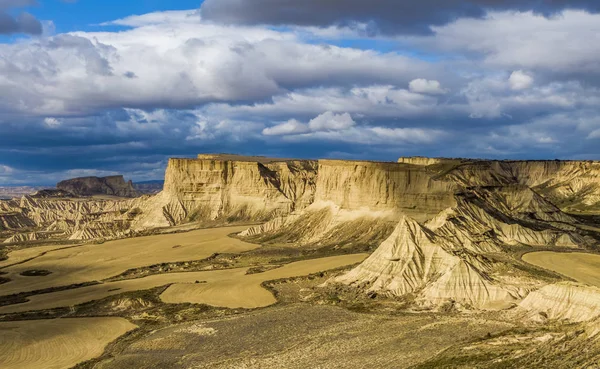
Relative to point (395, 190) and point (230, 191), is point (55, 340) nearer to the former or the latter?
point (395, 190)

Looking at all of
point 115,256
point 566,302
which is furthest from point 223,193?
point 566,302

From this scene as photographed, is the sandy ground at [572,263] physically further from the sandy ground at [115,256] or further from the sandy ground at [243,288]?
the sandy ground at [115,256]

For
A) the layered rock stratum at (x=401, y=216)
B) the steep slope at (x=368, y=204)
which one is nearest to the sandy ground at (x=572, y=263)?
the layered rock stratum at (x=401, y=216)

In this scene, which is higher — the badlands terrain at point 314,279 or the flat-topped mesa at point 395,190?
the flat-topped mesa at point 395,190

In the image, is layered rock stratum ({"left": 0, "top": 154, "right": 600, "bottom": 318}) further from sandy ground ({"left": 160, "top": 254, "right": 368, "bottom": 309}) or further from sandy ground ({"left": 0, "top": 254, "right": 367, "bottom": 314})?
sandy ground ({"left": 0, "top": 254, "right": 367, "bottom": 314})

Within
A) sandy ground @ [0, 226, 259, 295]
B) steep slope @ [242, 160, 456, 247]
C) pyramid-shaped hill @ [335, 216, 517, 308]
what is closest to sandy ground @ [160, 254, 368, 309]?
pyramid-shaped hill @ [335, 216, 517, 308]
